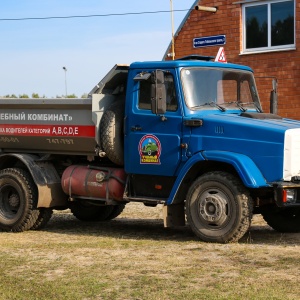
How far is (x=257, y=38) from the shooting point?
2005 centimetres

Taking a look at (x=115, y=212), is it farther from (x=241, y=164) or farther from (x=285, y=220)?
(x=241, y=164)

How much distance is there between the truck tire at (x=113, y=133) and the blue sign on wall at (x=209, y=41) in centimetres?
1011

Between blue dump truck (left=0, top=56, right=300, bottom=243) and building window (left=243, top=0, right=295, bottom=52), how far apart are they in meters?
8.41

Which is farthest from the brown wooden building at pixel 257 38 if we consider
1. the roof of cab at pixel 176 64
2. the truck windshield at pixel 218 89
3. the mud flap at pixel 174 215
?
the mud flap at pixel 174 215

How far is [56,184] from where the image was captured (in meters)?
11.6

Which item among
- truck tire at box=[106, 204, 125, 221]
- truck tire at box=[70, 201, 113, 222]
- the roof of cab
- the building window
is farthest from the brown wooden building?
the roof of cab

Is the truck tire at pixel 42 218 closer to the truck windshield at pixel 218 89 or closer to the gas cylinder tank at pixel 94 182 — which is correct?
the gas cylinder tank at pixel 94 182

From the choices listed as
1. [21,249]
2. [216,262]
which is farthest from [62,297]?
[21,249]

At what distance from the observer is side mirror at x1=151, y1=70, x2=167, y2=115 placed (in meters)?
9.98

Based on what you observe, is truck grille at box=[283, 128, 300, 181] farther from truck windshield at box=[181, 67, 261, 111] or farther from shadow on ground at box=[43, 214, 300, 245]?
truck windshield at box=[181, 67, 261, 111]

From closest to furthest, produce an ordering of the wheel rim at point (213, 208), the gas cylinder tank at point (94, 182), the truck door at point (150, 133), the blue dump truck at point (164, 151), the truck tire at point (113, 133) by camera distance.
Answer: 1. the blue dump truck at point (164, 151)
2. the wheel rim at point (213, 208)
3. the truck door at point (150, 133)
4. the truck tire at point (113, 133)
5. the gas cylinder tank at point (94, 182)

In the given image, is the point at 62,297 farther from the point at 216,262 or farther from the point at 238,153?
the point at 238,153

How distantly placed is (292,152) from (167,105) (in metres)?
1.76

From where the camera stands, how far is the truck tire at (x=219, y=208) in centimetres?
965
